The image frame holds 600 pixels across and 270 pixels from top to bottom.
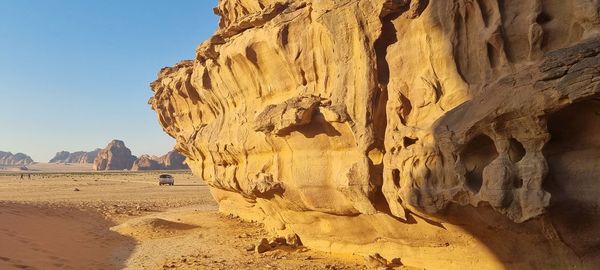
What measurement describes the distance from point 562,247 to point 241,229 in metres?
10.5

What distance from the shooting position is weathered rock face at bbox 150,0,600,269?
581 cm

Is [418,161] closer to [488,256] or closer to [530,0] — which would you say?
[488,256]

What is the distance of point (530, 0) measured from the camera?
632cm

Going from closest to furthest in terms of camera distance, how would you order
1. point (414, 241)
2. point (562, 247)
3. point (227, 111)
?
point (562, 247) < point (414, 241) < point (227, 111)

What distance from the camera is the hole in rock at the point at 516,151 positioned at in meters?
6.11

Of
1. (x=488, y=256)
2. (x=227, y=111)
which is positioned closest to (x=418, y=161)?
(x=488, y=256)

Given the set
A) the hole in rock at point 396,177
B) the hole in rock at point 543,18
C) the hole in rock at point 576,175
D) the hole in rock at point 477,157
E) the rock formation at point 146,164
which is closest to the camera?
the hole in rock at point 576,175

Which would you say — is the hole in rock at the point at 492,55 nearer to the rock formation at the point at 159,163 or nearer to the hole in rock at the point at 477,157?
the hole in rock at the point at 477,157

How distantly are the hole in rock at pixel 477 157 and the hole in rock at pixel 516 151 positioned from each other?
41 cm

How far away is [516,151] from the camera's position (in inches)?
243

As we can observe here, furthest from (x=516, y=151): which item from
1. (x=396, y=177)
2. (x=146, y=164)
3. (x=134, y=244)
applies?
(x=146, y=164)

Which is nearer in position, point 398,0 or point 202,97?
point 398,0

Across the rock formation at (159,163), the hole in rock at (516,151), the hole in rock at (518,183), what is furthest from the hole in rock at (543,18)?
the rock formation at (159,163)

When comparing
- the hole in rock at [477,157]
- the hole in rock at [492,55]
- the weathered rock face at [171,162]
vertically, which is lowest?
the hole in rock at [477,157]
